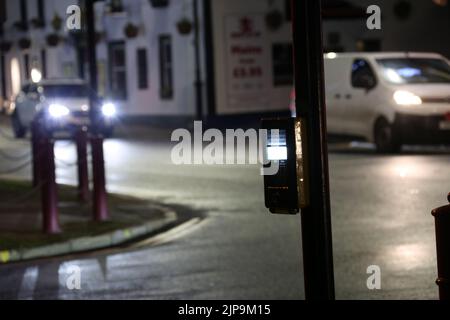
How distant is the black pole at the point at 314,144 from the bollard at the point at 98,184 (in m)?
7.74

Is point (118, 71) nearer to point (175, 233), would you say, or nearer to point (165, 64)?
point (165, 64)

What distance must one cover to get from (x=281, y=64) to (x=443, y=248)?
3027 cm

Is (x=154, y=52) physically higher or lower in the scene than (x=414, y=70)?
higher

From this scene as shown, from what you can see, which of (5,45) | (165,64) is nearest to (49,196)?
(165,64)

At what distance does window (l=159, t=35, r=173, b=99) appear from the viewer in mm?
36094

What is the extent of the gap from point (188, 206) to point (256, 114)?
1966 centimetres

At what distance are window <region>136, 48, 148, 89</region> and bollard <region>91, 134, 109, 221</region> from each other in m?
24.3

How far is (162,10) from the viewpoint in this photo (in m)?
36.2

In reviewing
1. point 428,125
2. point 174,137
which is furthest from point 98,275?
point 174,137

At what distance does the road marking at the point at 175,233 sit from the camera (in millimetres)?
11953

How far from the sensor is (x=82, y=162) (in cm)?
1502

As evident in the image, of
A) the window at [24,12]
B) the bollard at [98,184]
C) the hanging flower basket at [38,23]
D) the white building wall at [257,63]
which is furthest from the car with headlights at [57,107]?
the window at [24,12]

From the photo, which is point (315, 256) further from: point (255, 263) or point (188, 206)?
point (188, 206)

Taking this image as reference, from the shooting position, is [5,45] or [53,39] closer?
[53,39]
